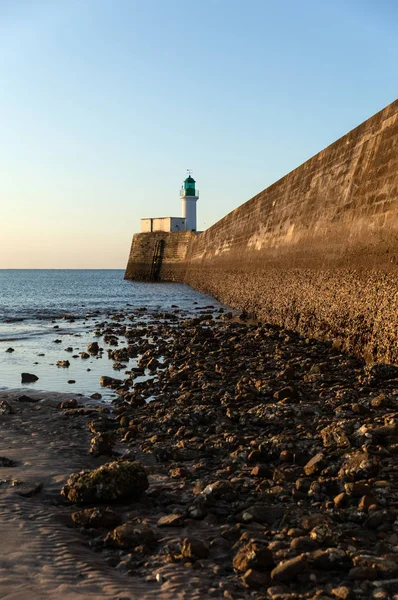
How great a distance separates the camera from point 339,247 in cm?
959

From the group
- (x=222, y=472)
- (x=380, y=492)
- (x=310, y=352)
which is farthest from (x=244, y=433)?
(x=310, y=352)

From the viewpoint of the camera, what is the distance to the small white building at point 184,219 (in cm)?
5925

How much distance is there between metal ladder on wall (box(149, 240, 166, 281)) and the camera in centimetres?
5056

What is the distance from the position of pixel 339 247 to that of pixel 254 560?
755 centimetres

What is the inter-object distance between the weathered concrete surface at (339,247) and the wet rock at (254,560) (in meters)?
4.47

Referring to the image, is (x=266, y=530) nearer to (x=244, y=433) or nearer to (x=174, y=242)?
(x=244, y=433)

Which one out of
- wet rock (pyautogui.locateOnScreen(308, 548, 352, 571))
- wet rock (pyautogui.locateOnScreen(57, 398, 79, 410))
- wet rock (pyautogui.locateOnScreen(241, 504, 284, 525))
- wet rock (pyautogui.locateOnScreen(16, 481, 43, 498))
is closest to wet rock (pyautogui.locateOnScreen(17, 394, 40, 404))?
wet rock (pyautogui.locateOnScreen(57, 398, 79, 410))

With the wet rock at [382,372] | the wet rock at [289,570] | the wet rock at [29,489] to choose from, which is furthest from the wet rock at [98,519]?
the wet rock at [382,372]

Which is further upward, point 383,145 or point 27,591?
point 383,145

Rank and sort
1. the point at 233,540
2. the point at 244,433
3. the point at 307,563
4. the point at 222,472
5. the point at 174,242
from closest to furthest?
the point at 307,563 < the point at 233,540 < the point at 222,472 < the point at 244,433 < the point at 174,242

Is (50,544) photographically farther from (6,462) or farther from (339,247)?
(339,247)

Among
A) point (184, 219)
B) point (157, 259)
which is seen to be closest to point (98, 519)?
point (157, 259)

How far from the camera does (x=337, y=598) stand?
2.45 metres

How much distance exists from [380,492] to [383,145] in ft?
21.4
